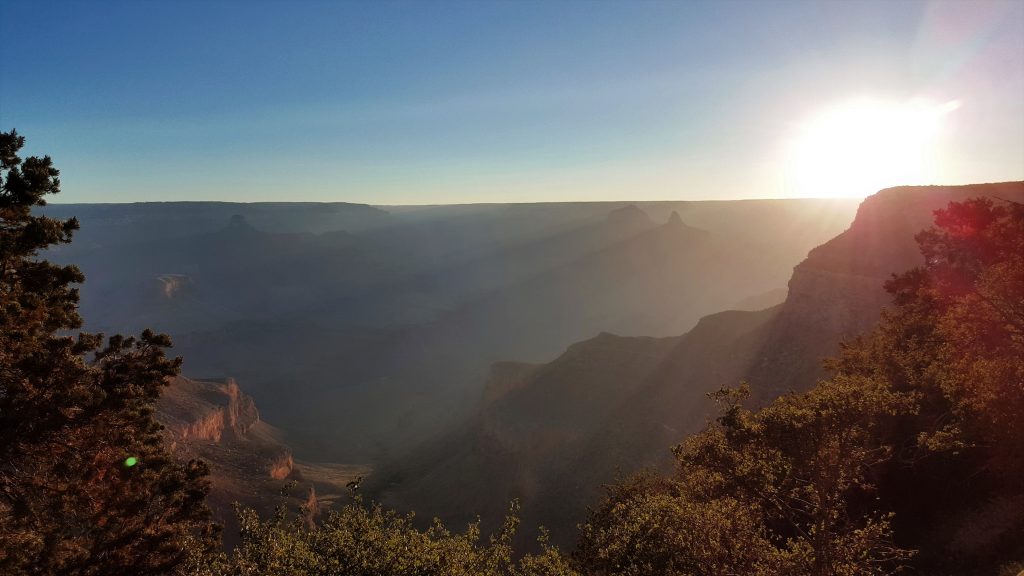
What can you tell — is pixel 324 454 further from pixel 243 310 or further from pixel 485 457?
pixel 243 310

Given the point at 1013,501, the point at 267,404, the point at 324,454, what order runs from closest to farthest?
1. the point at 1013,501
2. the point at 324,454
3. the point at 267,404

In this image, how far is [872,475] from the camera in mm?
22844

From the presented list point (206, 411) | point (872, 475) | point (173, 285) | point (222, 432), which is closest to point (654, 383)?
point (872, 475)

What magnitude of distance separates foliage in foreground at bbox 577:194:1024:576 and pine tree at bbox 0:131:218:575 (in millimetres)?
13591

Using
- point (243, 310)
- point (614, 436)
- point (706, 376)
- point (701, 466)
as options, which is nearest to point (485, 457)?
point (614, 436)

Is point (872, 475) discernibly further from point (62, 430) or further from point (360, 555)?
point (62, 430)

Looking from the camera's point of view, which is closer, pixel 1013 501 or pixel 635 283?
pixel 1013 501

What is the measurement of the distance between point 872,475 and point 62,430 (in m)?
30.0

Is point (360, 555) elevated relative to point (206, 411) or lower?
elevated

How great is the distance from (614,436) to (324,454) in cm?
6207

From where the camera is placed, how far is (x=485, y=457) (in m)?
65.5

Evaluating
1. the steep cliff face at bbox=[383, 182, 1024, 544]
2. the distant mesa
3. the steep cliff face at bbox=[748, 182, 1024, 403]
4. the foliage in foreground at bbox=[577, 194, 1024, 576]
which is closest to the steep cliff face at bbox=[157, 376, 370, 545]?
the steep cliff face at bbox=[383, 182, 1024, 544]

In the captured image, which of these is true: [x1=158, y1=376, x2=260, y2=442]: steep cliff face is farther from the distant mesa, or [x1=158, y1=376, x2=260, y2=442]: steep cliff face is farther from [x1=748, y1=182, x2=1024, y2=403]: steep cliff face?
the distant mesa

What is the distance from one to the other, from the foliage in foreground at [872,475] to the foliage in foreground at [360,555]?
292cm
